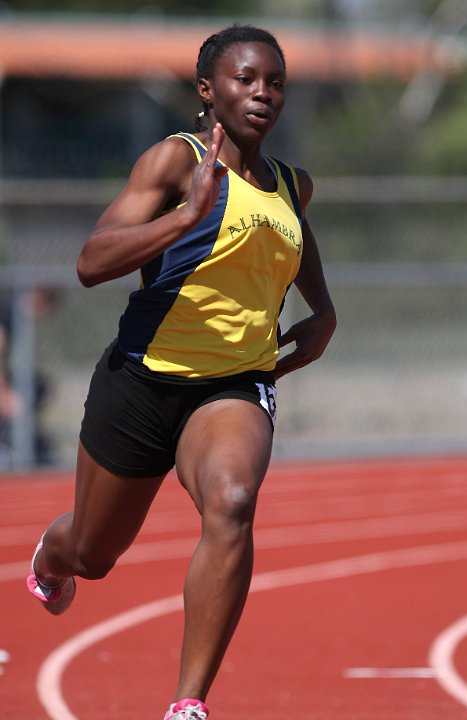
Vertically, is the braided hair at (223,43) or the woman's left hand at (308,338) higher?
the braided hair at (223,43)

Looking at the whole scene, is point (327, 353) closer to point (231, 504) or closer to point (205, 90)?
point (205, 90)

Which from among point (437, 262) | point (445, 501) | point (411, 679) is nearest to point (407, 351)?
point (437, 262)

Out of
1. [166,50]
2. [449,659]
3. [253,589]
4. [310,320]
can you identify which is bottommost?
[166,50]

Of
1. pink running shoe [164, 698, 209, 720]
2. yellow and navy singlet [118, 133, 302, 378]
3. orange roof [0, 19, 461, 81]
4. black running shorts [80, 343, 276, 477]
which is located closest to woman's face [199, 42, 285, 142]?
yellow and navy singlet [118, 133, 302, 378]

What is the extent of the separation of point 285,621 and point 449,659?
47.4 inches

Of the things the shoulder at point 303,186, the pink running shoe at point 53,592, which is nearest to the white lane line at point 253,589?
the pink running shoe at point 53,592

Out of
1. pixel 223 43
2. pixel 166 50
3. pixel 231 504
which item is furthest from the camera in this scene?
pixel 166 50

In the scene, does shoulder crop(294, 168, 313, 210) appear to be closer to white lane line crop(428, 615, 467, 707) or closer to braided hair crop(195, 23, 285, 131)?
braided hair crop(195, 23, 285, 131)

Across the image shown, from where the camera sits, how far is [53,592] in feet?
17.8

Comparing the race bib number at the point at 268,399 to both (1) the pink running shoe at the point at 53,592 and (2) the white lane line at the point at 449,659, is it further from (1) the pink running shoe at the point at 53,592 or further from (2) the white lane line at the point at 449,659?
(2) the white lane line at the point at 449,659

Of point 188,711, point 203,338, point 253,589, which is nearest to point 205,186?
point 203,338

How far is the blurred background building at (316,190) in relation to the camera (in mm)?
14914

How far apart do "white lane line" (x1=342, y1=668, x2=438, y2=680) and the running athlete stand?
177 cm

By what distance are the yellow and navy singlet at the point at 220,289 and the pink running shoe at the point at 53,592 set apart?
1.21 metres
